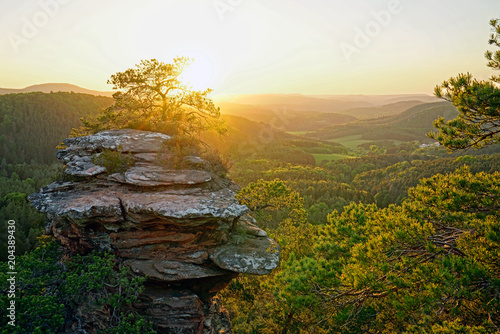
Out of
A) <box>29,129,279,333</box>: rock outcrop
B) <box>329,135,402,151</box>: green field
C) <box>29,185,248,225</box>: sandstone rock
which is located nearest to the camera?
<box>29,185,248,225</box>: sandstone rock

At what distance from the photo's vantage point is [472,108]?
23.8 feet

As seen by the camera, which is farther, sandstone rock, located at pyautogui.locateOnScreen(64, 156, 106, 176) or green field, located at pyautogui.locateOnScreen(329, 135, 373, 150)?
green field, located at pyautogui.locateOnScreen(329, 135, 373, 150)

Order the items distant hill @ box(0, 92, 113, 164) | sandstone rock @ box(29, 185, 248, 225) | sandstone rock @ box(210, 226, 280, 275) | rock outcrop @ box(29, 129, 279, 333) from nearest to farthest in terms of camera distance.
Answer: sandstone rock @ box(29, 185, 248, 225), rock outcrop @ box(29, 129, 279, 333), sandstone rock @ box(210, 226, 280, 275), distant hill @ box(0, 92, 113, 164)

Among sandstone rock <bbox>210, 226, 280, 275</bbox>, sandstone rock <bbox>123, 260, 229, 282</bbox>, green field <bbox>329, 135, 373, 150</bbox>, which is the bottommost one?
green field <bbox>329, 135, 373, 150</bbox>

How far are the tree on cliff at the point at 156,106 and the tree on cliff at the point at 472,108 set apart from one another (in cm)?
A: 1101

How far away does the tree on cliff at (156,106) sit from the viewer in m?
14.8

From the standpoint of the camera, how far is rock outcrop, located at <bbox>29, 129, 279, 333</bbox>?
10.8 meters

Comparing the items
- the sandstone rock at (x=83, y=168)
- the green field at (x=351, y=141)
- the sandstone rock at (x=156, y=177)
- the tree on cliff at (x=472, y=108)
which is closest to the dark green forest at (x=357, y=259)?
the tree on cliff at (x=472, y=108)

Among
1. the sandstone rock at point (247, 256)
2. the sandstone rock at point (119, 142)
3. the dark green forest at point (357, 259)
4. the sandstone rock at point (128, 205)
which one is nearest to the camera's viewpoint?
the dark green forest at point (357, 259)

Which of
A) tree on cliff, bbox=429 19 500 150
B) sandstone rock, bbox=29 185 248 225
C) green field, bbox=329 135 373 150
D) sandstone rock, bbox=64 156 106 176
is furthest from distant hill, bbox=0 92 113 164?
green field, bbox=329 135 373 150

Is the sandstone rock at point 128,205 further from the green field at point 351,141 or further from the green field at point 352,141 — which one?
the green field at point 351,141

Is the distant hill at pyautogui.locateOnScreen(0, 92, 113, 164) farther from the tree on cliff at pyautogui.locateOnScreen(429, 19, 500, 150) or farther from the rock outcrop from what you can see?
the tree on cliff at pyautogui.locateOnScreen(429, 19, 500, 150)

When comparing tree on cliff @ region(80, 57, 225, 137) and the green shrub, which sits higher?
tree on cliff @ region(80, 57, 225, 137)

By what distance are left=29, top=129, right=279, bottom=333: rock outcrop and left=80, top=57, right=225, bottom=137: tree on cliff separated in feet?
8.46
